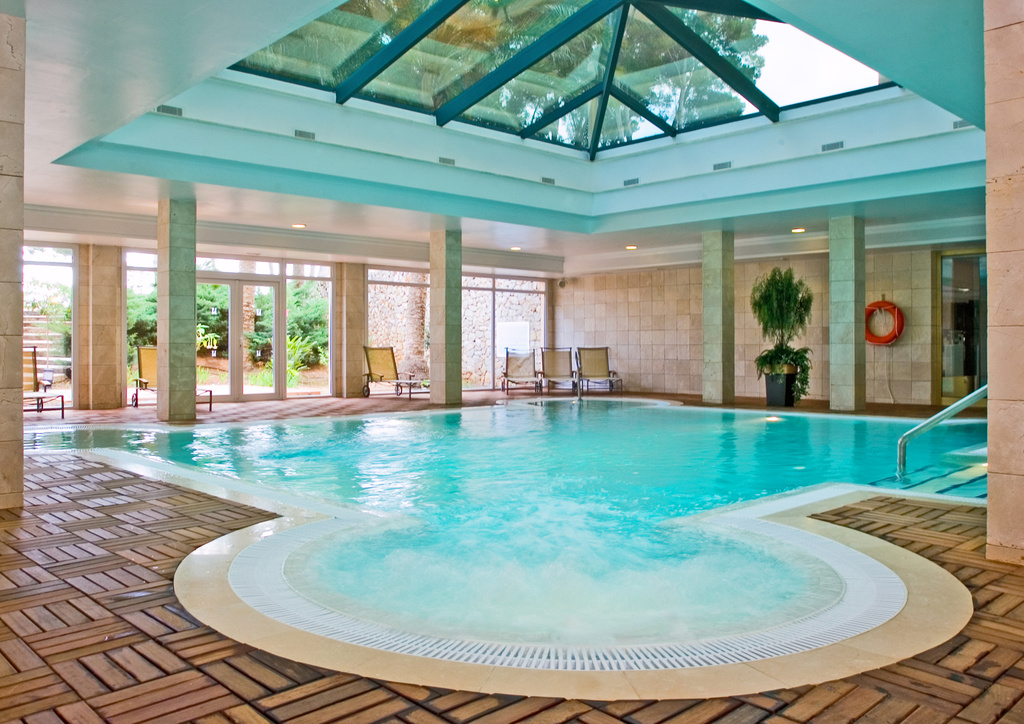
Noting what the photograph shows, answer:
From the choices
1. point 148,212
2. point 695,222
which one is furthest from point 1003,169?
point 148,212

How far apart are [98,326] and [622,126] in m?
9.51

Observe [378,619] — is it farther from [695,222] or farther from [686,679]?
[695,222]

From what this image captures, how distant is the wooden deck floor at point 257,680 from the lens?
2.14m

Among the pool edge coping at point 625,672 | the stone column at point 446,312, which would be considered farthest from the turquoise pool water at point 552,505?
the stone column at point 446,312

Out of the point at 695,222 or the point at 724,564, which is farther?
the point at 695,222

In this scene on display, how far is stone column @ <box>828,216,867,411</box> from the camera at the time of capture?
500 inches

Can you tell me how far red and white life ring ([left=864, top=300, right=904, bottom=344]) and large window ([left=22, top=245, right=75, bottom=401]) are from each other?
14281mm

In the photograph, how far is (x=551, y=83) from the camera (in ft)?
37.8

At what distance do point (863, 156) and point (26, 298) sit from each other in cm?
1339

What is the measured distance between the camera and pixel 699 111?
12000 millimetres

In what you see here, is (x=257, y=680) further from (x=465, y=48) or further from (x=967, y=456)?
(x=465, y=48)

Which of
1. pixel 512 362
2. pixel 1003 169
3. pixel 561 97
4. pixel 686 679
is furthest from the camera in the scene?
pixel 512 362

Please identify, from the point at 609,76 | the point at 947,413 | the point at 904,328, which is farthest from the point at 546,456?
the point at 904,328

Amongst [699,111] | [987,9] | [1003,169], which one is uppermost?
[699,111]
